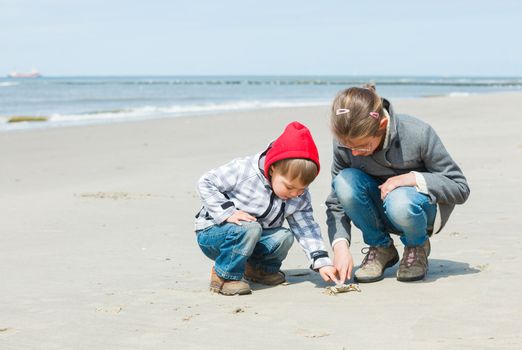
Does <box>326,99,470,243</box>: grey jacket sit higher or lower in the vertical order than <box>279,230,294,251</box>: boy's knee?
higher

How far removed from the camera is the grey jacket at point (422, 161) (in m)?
3.69

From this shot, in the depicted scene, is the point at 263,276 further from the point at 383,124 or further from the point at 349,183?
the point at 383,124

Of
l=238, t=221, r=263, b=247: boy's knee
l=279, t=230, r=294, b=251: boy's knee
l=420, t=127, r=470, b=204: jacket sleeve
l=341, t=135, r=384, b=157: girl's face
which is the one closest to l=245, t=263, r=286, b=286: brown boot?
l=279, t=230, r=294, b=251: boy's knee

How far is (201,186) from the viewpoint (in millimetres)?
3795

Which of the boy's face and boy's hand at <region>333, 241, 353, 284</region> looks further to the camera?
boy's hand at <region>333, 241, 353, 284</region>

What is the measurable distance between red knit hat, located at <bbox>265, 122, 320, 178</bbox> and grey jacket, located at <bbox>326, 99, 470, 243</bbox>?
394mm

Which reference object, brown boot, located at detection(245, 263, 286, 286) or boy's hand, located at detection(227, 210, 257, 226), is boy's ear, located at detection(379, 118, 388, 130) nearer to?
boy's hand, located at detection(227, 210, 257, 226)

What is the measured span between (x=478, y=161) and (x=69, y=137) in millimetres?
7361

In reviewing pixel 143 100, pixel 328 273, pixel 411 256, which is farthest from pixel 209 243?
pixel 143 100

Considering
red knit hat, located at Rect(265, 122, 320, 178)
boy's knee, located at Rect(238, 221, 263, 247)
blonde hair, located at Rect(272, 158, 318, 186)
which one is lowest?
boy's knee, located at Rect(238, 221, 263, 247)

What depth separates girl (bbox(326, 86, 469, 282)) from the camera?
3533mm

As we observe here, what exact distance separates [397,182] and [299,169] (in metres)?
0.53

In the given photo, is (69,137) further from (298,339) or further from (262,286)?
(298,339)

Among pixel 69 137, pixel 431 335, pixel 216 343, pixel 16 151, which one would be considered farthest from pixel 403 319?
pixel 69 137
